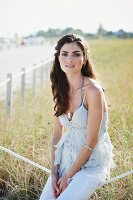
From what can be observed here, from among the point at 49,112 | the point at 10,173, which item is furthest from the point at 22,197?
the point at 49,112

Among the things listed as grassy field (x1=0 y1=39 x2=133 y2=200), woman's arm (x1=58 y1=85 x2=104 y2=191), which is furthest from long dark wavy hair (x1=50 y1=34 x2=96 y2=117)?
grassy field (x1=0 y1=39 x2=133 y2=200)

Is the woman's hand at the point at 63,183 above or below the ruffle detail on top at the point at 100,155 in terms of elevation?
below

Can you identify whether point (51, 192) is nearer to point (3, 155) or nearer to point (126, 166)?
point (126, 166)

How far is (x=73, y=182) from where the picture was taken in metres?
3.10

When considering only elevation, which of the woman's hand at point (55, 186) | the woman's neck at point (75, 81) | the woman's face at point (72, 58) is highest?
the woman's face at point (72, 58)

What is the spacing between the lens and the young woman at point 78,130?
124 inches

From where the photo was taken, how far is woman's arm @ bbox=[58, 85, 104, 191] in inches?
124

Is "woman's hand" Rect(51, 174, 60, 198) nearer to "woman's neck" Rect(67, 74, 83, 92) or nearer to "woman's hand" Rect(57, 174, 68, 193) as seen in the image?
"woman's hand" Rect(57, 174, 68, 193)

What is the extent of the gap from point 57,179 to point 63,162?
0.40 ft

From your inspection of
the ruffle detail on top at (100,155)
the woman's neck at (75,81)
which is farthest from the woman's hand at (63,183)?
the woman's neck at (75,81)

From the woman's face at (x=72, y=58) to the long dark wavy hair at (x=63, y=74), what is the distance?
0.09 ft

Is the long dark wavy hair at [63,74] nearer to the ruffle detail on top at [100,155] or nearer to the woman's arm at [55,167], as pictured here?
the woman's arm at [55,167]

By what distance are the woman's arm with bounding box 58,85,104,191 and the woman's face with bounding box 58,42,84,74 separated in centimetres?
25

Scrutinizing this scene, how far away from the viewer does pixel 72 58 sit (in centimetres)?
333
